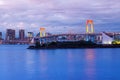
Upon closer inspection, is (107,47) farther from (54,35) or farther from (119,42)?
(54,35)

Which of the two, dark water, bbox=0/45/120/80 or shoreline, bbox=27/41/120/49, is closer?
dark water, bbox=0/45/120/80

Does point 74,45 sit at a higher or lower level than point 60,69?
higher

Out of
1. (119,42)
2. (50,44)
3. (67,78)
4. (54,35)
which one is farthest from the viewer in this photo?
(119,42)

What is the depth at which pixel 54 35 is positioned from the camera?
126 ft

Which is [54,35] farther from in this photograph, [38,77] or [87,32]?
[38,77]

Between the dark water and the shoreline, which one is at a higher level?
the shoreline

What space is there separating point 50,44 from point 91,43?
6.13 meters

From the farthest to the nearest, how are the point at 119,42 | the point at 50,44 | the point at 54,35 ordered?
the point at 119,42, the point at 50,44, the point at 54,35

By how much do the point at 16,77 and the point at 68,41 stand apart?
105 ft

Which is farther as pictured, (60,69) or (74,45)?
(74,45)

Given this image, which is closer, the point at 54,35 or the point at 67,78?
the point at 67,78

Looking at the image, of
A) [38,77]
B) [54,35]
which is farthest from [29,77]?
[54,35]

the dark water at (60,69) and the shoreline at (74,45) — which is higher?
the shoreline at (74,45)

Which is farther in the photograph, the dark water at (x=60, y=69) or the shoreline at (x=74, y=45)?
the shoreline at (x=74, y=45)
